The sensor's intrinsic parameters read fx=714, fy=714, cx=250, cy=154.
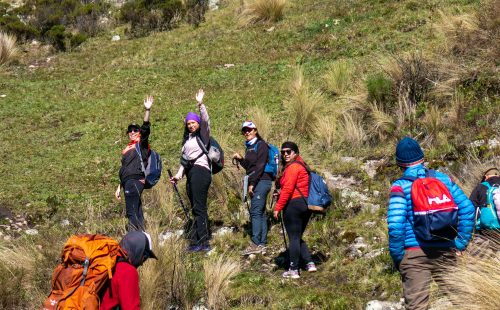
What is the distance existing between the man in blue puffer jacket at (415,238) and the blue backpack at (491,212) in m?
1.25

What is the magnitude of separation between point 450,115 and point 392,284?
13.6ft

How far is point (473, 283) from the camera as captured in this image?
454cm

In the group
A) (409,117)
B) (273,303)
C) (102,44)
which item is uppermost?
(102,44)

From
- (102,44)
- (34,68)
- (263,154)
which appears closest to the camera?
(263,154)

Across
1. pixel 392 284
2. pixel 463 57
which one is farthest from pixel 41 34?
pixel 392 284

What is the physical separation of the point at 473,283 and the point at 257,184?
3642 millimetres

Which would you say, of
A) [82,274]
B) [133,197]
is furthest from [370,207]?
[82,274]

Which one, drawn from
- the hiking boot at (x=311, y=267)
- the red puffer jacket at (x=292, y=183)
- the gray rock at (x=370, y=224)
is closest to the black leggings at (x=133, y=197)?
the red puffer jacket at (x=292, y=183)

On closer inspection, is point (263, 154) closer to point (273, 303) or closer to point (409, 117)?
point (273, 303)

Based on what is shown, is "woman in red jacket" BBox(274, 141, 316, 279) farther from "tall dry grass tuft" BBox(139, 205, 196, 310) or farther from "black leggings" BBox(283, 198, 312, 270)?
"tall dry grass tuft" BBox(139, 205, 196, 310)

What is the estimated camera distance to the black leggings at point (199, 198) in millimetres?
7902

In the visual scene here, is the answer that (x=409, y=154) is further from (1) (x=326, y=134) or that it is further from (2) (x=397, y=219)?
(1) (x=326, y=134)

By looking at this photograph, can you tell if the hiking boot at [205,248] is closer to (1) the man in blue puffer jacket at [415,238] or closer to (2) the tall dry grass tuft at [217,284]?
(2) the tall dry grass tuft at [217,284]

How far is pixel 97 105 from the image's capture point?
45.0ft
